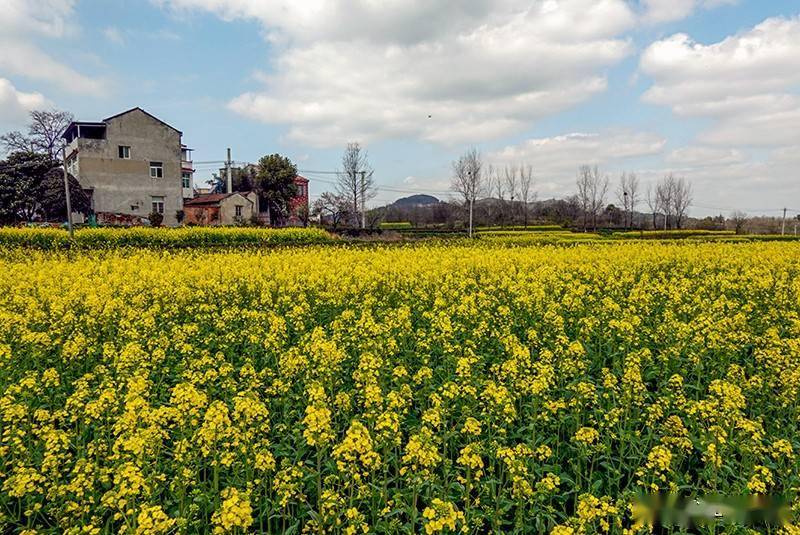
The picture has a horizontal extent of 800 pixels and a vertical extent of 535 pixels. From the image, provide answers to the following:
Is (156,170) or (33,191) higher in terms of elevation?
(156,170)

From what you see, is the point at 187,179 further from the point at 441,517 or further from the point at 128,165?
the point at 441,517

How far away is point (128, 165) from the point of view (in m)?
46.8

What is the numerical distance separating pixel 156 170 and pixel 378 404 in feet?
165

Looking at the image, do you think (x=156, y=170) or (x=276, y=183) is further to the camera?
(x=276, y=183)

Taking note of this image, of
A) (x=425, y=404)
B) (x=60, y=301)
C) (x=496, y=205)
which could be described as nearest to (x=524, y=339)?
(x=425, y=404)

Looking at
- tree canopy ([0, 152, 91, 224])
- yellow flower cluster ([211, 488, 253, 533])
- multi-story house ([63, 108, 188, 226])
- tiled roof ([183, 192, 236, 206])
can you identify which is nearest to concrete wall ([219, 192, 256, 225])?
tiled roof ([183, 192, 236, 206])

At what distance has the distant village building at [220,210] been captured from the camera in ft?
165

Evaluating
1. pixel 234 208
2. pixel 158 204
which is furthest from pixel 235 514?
pixel 234 208

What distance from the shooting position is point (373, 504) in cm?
385

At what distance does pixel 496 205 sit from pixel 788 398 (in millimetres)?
73393

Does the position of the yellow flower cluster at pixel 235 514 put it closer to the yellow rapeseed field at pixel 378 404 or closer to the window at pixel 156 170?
the yellow rapeseed field at pixel 378 404

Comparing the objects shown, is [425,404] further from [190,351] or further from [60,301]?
[60,301]

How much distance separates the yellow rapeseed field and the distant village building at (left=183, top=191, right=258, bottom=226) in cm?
3932

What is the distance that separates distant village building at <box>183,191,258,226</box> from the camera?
5016cm
